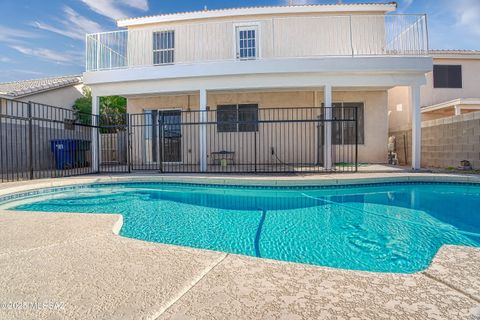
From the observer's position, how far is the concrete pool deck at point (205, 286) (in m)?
1.21

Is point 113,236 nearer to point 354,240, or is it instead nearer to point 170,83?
point 354,240

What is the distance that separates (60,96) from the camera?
12.5 metres

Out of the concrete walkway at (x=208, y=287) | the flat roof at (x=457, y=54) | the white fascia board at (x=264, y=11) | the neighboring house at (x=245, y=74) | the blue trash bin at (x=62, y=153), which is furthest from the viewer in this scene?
the flat roof at (x=457, y=54)

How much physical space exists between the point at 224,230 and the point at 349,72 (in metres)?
6.78

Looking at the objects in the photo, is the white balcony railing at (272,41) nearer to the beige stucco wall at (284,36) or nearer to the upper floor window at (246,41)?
the beige stucco wall at (284,36)

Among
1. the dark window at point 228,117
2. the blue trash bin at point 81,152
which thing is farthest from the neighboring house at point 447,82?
the blue trash bin at point 81,152

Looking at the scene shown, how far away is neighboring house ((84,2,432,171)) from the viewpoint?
28.7 ft

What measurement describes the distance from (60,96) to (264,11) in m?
10.1

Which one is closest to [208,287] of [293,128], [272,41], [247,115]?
[293,128]

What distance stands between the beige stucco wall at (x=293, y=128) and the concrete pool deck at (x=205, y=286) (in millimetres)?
8800

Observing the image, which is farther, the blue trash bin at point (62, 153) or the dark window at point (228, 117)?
the dark window at point (228, 117)

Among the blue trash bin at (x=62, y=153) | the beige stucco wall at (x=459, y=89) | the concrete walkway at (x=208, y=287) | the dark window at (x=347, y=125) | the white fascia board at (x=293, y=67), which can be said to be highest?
the beige stucco wall at (x=459, y=89)

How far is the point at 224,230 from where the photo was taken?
355cm

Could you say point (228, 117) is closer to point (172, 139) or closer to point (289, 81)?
point (172, 139)
